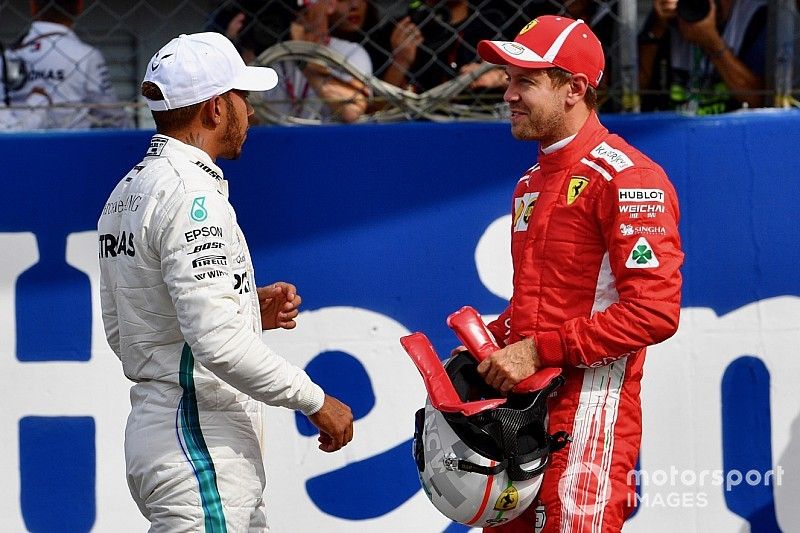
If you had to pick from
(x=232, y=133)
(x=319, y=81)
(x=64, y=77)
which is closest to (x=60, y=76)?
(x=64, y=77)

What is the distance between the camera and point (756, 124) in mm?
3900

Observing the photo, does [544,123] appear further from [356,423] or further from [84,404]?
[84,404]

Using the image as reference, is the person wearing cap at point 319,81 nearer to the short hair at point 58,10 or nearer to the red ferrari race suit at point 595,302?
the short hair at point 58,10

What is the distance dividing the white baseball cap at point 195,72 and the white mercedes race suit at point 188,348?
0.38 feet

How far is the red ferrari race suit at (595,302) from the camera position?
277 cm

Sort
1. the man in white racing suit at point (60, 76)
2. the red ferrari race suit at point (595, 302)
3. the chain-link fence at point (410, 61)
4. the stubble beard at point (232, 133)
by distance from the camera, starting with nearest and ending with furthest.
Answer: the red ferrari race suit at point (595, 302)
the stubble beard at point (232, 133)
the chain-link fence at point (410, 61)
the man in white racing suit at point (60, 76)

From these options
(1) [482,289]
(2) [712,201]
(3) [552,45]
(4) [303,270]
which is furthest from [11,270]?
(2) [712,201]

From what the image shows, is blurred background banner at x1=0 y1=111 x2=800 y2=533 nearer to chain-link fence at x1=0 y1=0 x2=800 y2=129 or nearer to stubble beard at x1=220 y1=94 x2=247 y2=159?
chain-link fence at x1=0 y1=0 x2=800 y2=129

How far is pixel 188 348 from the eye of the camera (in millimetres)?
2783

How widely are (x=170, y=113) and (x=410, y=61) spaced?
1614 mm

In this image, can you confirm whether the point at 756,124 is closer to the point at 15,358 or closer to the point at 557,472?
the point at 557,472

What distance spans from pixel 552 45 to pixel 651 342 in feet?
2.52

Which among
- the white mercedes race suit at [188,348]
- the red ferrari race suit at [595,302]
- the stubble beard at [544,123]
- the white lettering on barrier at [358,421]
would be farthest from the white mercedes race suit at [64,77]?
the red ferrari race suit at [595,302]

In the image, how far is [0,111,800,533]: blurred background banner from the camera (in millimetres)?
3912
